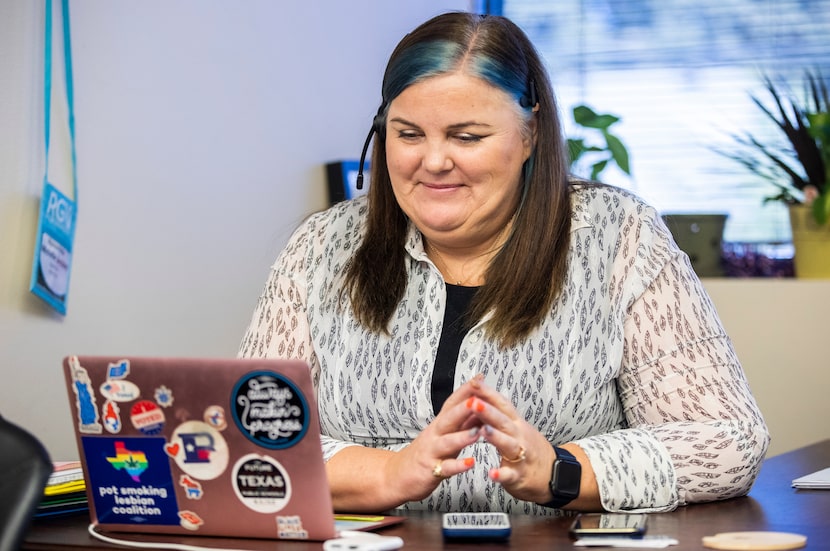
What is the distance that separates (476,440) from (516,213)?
22.1 inches

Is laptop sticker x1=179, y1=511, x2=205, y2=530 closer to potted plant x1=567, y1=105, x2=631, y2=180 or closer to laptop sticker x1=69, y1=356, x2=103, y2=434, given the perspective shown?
laptop sticker x1=69, y1=356, x2=103, y2=434

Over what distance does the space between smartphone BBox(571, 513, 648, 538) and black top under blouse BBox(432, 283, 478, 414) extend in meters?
0.40

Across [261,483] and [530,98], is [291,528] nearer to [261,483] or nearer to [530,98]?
[261,483]

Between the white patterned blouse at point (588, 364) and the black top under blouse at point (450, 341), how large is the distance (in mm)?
13

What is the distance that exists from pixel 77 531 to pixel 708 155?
3.11 m

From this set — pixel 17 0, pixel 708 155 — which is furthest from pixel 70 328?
pixel 708 155

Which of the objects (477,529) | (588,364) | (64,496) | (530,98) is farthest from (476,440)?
(530,98)

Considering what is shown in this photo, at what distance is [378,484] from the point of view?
1.46 m

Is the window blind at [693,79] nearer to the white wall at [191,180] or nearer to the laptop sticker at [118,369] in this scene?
the white wall at [191,180]

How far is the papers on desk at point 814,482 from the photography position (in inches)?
63.1

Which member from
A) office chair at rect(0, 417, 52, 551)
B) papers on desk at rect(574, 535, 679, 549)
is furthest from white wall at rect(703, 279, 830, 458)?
office chair at rect(0, 417, 52, 551)

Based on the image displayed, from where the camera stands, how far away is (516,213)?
6.04 ft

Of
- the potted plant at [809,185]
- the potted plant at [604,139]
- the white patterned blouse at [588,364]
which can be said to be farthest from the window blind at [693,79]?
the white patterned blouse at [588,364]

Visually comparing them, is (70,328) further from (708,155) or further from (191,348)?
(708,155)
